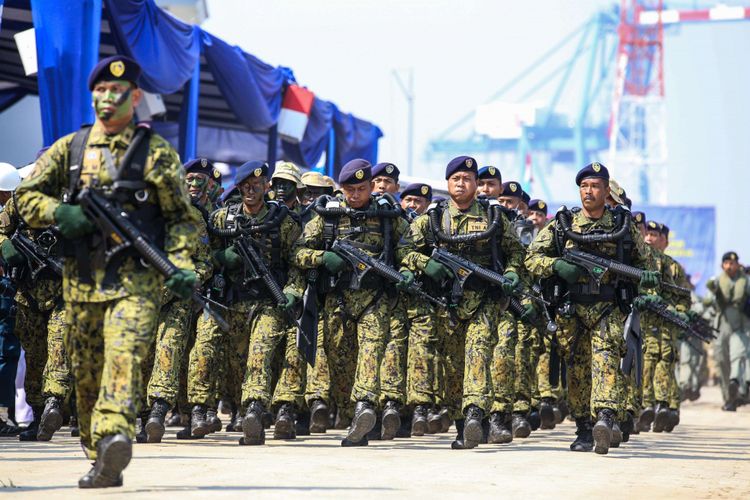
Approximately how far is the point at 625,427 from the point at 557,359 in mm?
1700

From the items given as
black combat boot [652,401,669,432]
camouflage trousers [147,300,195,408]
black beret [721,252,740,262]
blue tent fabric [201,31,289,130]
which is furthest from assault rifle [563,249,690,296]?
black beret [721,252,740,262]

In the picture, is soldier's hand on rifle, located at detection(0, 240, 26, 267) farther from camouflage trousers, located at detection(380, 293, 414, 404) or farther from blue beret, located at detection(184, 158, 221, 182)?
camouflage trousers, located at detection(380, 293, 414, 404)

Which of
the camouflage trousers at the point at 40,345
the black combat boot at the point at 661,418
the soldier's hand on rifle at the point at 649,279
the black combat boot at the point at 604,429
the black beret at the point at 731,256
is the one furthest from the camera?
the black beret at the point at 731,256

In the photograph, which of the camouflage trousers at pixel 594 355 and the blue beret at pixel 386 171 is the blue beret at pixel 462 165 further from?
the blue beret at pixel 386 171

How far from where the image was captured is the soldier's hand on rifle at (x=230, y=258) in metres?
10.3

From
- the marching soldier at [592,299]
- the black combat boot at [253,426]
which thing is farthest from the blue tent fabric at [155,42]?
the marching soldier at [592,299]

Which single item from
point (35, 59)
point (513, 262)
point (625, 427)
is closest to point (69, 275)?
point (513, 262)

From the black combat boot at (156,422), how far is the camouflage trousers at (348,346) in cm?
136

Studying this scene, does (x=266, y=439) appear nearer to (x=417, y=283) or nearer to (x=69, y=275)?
(x=417, y=283)

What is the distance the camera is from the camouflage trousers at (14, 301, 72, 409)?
9.95 meters

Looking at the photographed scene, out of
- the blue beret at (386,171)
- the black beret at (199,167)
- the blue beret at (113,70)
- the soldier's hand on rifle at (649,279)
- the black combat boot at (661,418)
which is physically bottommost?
the black combat boot at (661,418)

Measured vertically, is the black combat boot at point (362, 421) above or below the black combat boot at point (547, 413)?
below

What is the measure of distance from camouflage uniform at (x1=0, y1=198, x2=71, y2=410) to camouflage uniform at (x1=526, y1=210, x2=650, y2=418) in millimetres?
3528

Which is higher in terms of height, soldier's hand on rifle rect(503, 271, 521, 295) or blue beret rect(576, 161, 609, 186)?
blue beret rect(576, 161, 609, 186)
